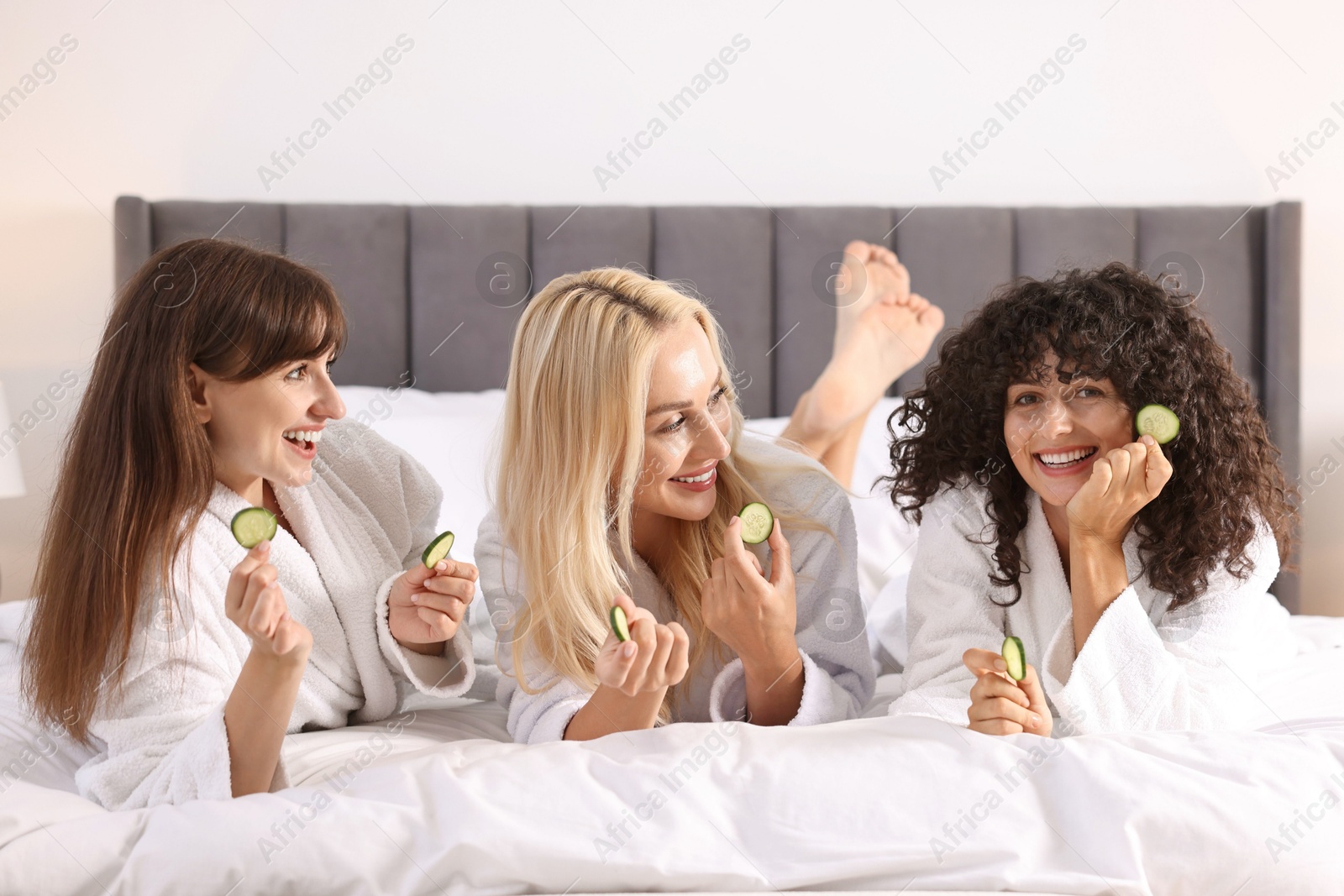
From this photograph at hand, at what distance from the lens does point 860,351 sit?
8.54 ft

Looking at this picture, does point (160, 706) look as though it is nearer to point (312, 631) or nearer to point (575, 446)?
point (312, 631)

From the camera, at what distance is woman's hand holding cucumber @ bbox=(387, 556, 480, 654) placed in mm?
1421

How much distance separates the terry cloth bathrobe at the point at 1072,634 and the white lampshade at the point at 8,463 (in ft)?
6.55

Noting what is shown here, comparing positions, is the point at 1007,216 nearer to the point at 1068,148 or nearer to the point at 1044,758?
the point at 1068,148

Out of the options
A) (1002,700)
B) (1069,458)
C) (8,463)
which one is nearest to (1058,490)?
(1069,458)

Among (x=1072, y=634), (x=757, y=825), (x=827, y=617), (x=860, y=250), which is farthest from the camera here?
(x=860, y=250)

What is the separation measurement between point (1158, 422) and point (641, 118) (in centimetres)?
192

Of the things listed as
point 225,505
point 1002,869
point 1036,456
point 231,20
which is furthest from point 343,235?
point 1002,869

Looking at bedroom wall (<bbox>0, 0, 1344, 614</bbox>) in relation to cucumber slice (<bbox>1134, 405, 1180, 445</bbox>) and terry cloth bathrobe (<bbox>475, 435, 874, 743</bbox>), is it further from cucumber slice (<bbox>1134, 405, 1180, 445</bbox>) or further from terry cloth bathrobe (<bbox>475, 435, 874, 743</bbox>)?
cucumber slice (<bbox>1134, 405, 1180, 445</bbox>)

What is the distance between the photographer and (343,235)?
287 centimetres

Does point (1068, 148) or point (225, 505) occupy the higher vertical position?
point (1068, 148)

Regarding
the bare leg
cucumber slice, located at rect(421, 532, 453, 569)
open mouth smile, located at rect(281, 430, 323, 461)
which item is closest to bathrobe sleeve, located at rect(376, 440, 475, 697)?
cucumber slice, located at rect(421, 532, 453, 569)

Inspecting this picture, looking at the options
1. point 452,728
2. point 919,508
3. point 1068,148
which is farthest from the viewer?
point 1068,148

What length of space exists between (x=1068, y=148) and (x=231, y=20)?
2.33 meters
